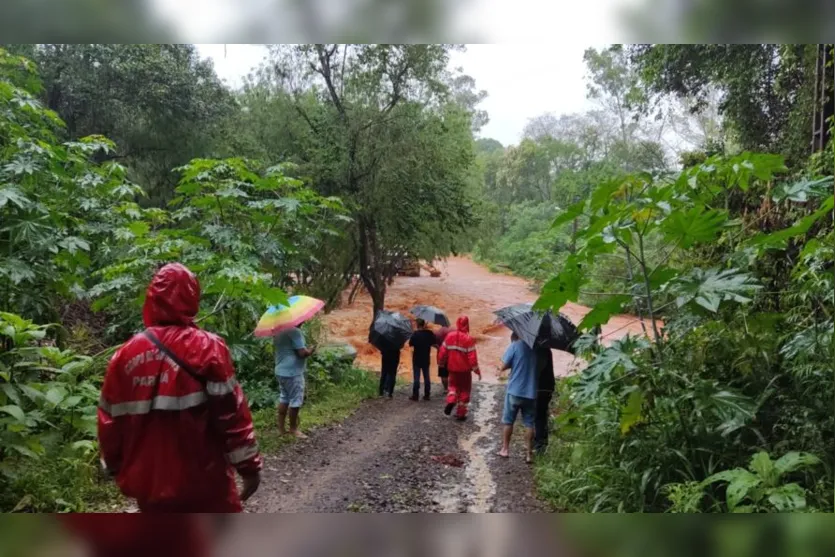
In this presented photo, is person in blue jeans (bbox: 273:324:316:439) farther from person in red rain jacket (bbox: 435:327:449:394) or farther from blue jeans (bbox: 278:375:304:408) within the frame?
person in red rain jacket (bbox: 435:327:449:394)

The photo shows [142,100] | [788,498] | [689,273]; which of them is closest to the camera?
[788,498]

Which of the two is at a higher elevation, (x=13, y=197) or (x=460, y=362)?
(x=13, y=197)

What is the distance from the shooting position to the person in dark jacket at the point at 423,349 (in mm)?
2797

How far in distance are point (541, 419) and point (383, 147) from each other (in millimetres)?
1556

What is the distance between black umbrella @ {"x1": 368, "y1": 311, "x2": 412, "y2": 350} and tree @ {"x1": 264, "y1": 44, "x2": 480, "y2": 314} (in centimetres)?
10

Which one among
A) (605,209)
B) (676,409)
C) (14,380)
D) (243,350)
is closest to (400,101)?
(605,209)

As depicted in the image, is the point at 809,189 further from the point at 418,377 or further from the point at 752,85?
the point at 418,377

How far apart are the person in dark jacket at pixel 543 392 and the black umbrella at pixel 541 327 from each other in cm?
5

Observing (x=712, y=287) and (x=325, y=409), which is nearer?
(x=712, y=287)

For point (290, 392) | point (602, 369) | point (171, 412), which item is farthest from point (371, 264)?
point (171, 412)

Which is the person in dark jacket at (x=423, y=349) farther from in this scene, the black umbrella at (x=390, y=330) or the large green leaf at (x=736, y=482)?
the large green leaf at (x=736, y=482)

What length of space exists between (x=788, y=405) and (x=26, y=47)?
12.6 ft

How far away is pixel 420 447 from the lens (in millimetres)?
2605

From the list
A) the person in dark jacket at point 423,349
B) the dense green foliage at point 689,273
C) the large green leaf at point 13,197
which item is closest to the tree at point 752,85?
the dense green foliage at point 689,273
